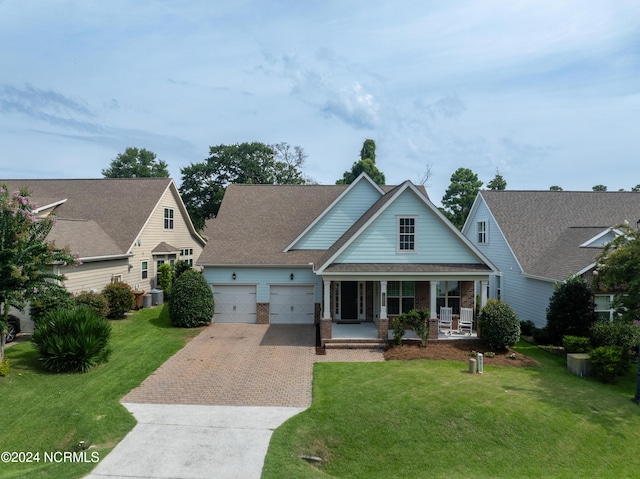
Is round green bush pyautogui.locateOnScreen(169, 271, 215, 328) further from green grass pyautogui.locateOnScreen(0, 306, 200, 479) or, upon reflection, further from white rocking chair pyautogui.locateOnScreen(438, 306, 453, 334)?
white rocking chair pyautogui.locateOnScreen(438, 306, 453, 334)

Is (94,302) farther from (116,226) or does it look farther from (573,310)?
(573,310)

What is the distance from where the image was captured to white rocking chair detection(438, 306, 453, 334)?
18281mm

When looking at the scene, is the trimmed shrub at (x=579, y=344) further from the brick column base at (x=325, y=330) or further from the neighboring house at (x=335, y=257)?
the brick column base at (x=325, y=330)

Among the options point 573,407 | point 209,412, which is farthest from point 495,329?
point 209,412

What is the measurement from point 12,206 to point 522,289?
23.3 meters

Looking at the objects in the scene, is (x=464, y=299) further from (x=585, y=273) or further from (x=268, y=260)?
(x=268, y=260)

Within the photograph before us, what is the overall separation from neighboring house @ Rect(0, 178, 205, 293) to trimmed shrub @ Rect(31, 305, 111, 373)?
19.5ft

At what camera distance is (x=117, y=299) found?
64.5ft

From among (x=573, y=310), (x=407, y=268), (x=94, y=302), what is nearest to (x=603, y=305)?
(x=573, y=310)

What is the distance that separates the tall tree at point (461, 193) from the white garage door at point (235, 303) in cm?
3086

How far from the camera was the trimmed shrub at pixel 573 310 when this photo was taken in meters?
17.0

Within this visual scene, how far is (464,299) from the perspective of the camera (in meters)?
18.8

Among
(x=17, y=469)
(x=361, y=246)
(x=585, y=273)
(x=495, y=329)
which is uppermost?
(x=361, y=246)

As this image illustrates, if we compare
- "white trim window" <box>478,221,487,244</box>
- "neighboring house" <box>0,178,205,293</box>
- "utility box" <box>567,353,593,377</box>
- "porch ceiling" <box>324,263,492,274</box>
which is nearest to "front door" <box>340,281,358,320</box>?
"porch ceiling" <box>324,263,492,274</box>
